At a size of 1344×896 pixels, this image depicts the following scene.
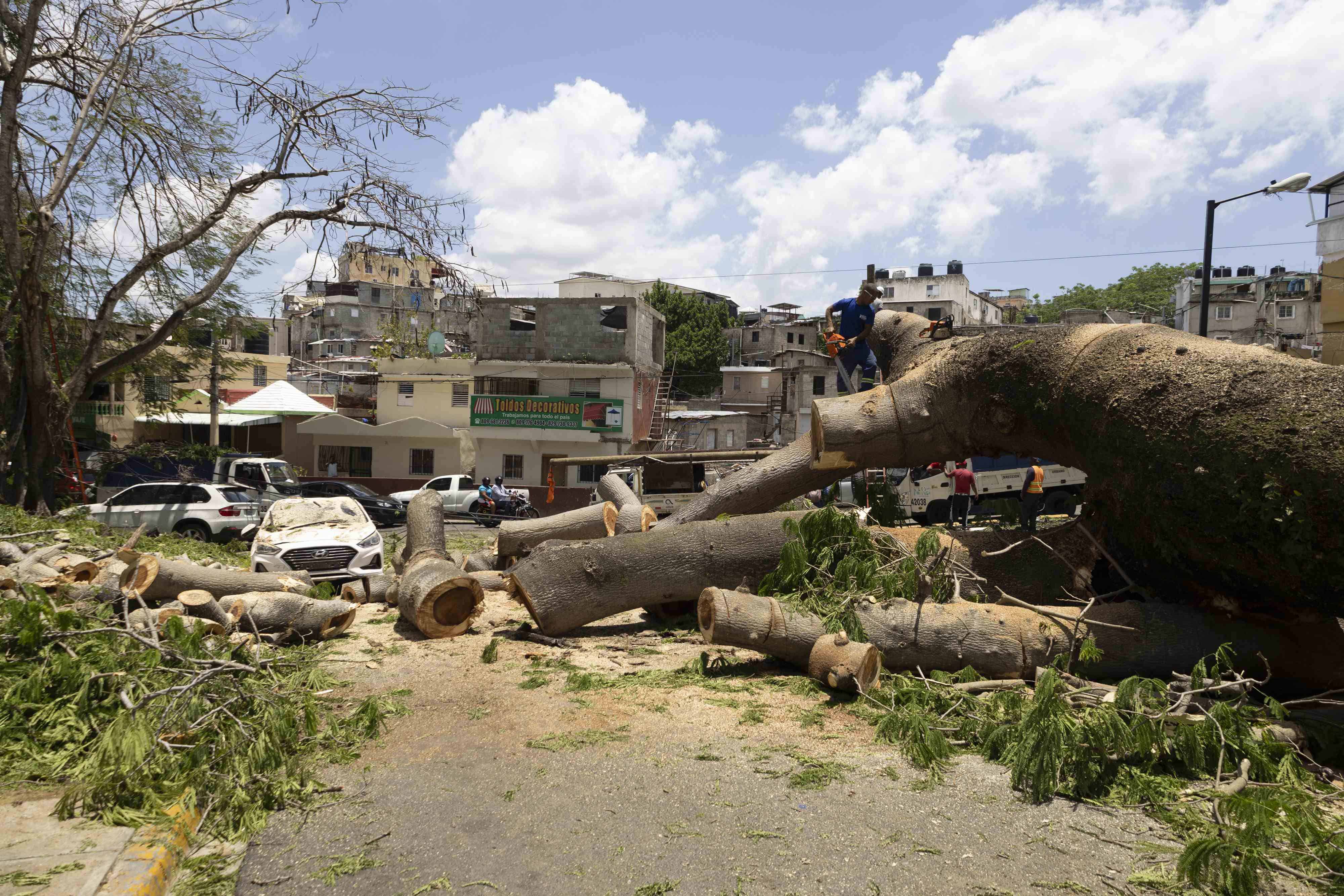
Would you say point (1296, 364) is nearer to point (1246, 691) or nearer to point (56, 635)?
point (1246, 691)

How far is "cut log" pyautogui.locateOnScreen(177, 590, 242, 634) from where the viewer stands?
7.81 m

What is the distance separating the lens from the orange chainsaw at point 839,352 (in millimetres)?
11875

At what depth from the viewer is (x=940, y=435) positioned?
30.4ft

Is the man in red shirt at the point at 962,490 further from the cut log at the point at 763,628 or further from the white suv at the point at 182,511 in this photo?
the white suv at the point at 182,511

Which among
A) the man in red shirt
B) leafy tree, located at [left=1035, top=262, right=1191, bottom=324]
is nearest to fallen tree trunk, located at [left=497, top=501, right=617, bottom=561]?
the man in red shirt

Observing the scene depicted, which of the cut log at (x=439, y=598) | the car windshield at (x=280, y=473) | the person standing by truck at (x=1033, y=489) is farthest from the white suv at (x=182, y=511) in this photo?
the person standing by truck at (x=1033, y=489)

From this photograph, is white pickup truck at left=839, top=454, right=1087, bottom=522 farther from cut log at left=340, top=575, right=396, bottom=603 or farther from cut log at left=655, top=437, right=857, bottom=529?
cut log at left=340, top=575, right=396, bottom=603

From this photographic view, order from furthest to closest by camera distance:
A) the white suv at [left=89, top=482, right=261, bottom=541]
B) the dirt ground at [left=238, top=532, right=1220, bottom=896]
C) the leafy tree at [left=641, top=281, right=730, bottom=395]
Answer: the leafy tree at [left=641, top=281, right=730, bottom=395], the white suv at [left=89, top=482, right=261, bottom=541], the dirt ground at [left=238, top=532, right=1220, bottom=896]

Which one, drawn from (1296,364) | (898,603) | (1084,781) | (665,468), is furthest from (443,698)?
(665,468)

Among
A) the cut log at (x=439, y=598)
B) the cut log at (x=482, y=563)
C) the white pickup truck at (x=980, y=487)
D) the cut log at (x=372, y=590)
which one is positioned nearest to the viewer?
the cut log at (x=439, y=598)

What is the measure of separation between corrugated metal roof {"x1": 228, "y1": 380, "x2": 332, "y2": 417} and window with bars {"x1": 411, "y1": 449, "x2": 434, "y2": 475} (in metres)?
4.42

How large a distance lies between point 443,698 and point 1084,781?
4560 mm

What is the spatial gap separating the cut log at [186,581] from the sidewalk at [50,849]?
3419 mm

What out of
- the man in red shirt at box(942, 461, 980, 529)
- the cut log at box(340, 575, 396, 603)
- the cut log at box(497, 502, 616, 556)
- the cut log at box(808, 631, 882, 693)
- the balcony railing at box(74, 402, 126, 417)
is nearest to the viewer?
the cut log at box(808, 631, 882, 693)
